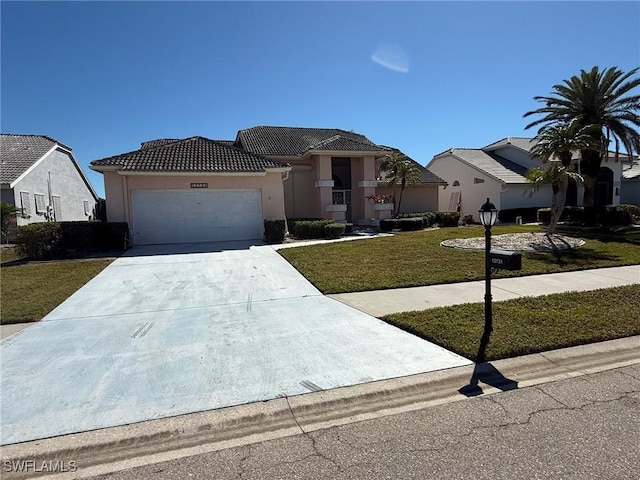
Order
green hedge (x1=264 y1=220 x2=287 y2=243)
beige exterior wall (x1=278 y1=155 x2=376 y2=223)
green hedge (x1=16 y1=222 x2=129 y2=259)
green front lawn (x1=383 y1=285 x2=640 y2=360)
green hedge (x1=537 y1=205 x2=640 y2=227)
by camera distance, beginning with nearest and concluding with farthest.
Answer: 1. green front lawn (x1=383 y1=285 x2=640 y2=360)
2. green hedge (x1=16 y1=222 x2=129 y2=259)
3. green hedge (x1=264 y1=220 x2=287 y2=243)
4. green hedge (x1=537 y1=205 x2=640 y2=227)
5. beige exterior wall (x1=278 y1=155 x2=376 y2=223)

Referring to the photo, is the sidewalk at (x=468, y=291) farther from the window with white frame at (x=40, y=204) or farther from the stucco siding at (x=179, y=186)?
the window with white frame at (x=40, y=204)

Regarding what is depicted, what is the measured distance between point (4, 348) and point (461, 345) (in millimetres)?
6279

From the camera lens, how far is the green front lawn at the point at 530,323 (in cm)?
478

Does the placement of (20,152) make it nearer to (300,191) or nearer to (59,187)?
(59,187)

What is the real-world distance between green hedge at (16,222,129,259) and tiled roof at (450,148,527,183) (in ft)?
79.0

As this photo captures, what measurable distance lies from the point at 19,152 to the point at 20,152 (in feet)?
0.15

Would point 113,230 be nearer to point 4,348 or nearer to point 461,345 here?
point 4,348

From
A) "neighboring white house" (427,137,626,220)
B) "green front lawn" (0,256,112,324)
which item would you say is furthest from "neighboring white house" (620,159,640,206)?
"green front lawn" (0,256,112,324)

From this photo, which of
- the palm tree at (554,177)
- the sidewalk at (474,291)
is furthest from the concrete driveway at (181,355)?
the palm tree at (554,177)

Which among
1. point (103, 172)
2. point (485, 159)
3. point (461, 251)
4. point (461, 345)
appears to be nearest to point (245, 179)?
point (103, 172)

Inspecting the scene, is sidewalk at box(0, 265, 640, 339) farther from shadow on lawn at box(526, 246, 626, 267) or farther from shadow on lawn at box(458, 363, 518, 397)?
shadow on lawn at box(458, 363, 518, 397)

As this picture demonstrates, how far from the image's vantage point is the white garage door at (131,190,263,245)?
15.6m

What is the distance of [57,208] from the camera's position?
2325cm

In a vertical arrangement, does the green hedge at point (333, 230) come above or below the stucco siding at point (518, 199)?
below
